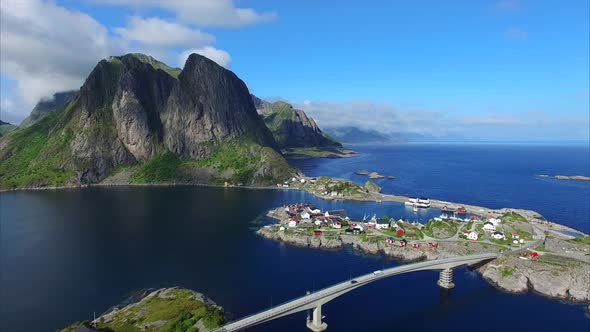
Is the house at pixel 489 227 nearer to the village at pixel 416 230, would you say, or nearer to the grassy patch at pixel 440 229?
the village at pixel 416 230

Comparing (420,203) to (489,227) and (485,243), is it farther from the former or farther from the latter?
(485,243)

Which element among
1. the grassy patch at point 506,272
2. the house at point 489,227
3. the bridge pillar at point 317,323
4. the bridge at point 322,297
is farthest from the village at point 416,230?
the bridge pillar at point 317,323

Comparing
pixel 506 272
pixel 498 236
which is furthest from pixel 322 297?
pixel 498 236

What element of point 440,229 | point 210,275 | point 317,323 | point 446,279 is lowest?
point 210,275

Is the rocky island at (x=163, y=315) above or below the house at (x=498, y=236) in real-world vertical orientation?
below

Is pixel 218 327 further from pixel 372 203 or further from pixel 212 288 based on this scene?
pixel 372 203
